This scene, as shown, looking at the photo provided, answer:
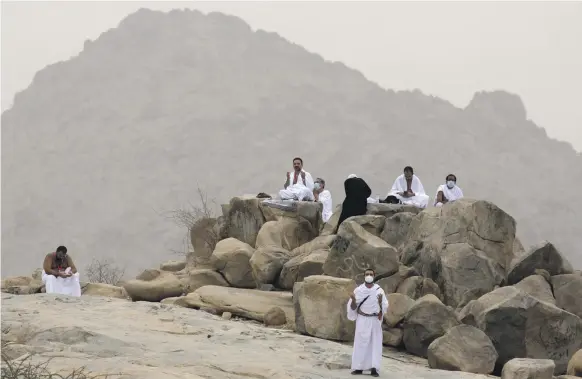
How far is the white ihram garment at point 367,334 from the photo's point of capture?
8.91 metres

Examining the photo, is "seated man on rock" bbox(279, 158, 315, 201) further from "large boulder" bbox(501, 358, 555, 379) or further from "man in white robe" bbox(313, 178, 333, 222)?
"large boulder" bbox(501, 358, 555, 379)

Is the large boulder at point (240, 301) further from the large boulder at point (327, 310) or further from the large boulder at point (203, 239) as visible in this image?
the large boulder at point (203, 239)

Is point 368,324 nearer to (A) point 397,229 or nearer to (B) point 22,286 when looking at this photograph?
(A) point 397,229

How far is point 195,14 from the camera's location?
8312 centimetres

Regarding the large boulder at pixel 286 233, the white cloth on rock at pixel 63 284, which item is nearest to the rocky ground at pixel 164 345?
the white cloth on rock at pixel 63 284

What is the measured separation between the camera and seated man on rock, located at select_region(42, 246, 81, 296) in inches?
511

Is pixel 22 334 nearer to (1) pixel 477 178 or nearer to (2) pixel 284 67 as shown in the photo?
(1) pixel 477 178

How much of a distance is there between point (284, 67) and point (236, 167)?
16.9 metres

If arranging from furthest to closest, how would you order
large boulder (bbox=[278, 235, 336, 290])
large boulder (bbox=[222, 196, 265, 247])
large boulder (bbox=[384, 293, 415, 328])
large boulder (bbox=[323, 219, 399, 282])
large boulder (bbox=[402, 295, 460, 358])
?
large boulder (bbox=[222, 196, 265, 247]), large boulder (bbox=[278, 235, 336, 290]), large boulder (bbox=[323, 219, 399, 282]), large boulder (bbox=[384, 293, 415, 328]), large boulder (bbox=[402, 295, 460, 358])

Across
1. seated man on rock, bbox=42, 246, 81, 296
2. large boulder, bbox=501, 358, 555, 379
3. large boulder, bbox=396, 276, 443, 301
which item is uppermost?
large boulder, bbox=396, 276, 443, 301

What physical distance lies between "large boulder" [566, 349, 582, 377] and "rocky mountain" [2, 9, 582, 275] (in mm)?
42283

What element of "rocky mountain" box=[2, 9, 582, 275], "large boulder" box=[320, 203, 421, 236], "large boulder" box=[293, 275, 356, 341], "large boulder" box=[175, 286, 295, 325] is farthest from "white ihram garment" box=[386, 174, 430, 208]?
"rocky mountain" box=[2, 9, 582, 275]

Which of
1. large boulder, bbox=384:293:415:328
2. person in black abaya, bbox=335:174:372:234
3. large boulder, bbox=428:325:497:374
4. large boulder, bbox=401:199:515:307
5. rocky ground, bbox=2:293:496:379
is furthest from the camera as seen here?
person in black abaya, bbox=335:174:372:234

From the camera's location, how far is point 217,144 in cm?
6262
